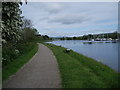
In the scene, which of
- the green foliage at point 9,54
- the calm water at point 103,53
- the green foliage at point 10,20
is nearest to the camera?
the green foliage at point 10,20

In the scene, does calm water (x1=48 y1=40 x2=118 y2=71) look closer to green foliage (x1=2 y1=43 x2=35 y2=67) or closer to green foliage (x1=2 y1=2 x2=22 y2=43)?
green foliage (x1=2 y1=43 x2=35 y2=67)

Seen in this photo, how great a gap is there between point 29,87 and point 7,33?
2.77 metres

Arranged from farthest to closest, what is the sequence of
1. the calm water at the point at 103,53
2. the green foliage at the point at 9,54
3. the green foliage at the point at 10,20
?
the calm water at the point at 103,53, the green foliage at the point at 9,54, the green foliage at the point at 10,20

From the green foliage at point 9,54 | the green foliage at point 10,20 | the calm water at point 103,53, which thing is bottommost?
the calm water at point 103,53

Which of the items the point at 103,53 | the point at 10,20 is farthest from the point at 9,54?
the point at 103,53

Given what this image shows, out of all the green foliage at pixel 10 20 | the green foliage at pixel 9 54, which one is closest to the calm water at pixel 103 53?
the green foliage at pixel 9 54

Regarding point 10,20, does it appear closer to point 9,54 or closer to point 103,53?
point 9,54

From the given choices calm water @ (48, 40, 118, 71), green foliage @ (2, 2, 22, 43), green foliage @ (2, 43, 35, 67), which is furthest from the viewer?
calm water @ (48, 40, 118, 71)

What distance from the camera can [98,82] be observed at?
637 centimetres

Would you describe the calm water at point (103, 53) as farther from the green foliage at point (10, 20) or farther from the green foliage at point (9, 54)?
the green foliage at point (10, 20)

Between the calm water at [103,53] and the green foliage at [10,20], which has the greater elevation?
the green foliage at [10,20]

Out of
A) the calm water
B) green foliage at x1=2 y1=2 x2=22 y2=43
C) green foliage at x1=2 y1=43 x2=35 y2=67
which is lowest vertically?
the calm water

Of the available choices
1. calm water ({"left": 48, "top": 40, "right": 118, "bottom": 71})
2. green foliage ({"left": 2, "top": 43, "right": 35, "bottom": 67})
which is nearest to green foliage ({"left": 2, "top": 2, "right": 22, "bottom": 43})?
green foliage ({"left": 2, "top": 43, "right": 35, "bottom": 67})

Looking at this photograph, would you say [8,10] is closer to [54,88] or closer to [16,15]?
[16,15]
